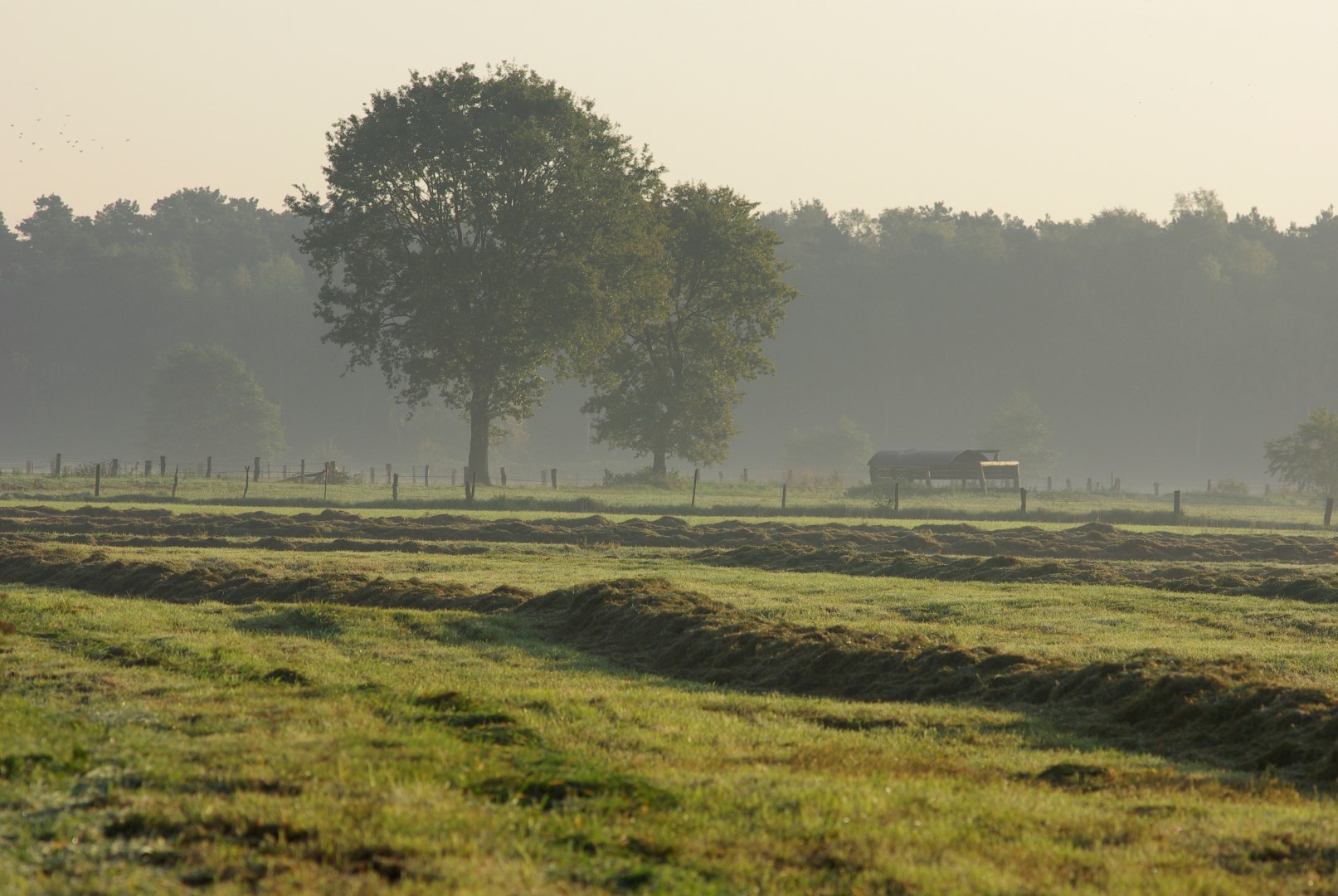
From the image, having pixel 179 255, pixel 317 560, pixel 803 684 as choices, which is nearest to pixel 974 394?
pixel 179 255

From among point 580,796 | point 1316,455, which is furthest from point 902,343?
point 580,796

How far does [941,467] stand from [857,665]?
185 feet

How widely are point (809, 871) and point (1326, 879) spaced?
3.03 meters

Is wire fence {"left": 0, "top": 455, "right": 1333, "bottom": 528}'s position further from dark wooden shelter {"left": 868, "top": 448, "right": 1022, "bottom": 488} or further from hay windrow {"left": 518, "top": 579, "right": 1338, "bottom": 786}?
hay windrow {"left": 518, "top": 579, "right": 1338, "bottom": 786}

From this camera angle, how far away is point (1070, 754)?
458 inches

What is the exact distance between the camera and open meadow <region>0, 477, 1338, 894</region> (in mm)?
6973

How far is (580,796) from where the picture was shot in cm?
821

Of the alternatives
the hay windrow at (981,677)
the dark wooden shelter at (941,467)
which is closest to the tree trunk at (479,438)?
the dark wooden shelter at (941,467)

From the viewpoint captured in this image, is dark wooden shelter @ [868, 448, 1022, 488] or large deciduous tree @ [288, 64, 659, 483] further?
dark wooden shelter @ [868, 448, 1022, 488]

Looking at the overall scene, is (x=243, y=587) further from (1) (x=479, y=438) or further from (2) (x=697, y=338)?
(2) (x=697, y=338)

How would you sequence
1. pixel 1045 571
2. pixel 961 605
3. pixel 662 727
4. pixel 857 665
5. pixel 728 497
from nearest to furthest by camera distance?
pixel 662 727 → pixel 857 665 → pixel 961 605 → pixel 1045 571 → pixel 728 497

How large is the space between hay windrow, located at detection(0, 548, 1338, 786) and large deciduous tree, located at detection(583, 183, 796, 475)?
50.0 metres

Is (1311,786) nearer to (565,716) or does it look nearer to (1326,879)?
(1326,879)

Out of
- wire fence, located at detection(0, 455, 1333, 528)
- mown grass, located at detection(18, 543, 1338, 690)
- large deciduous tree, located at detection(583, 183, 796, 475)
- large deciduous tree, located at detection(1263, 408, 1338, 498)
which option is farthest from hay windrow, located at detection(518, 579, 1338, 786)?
large deciduous tree, located at detection(1263, 408, 1338, 498)
